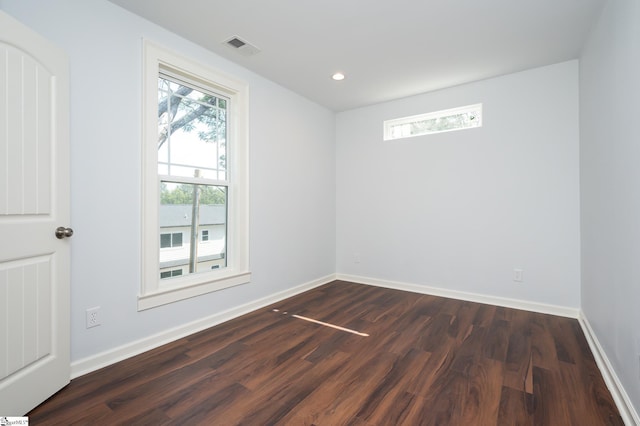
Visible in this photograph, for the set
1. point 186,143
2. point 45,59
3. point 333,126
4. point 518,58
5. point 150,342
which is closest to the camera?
point 45,59

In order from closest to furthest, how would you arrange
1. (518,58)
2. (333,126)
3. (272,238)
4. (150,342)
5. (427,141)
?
(150,342)
(518,58)
(272,238)
(427,141)
(333,126)

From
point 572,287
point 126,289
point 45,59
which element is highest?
point 45,59

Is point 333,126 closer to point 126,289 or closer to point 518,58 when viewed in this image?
point 518,58

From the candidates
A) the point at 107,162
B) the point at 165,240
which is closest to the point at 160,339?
the point at 165,240

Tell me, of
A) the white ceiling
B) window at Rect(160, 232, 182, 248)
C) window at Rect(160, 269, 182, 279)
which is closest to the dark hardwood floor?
window at Rect(160, 269, 182, 279)

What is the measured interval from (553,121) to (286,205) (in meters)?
3.08

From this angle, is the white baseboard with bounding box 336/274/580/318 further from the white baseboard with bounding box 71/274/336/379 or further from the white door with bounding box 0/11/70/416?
the white door with bounding box 0/11/70/416

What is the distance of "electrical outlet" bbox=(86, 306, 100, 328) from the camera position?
204 cm

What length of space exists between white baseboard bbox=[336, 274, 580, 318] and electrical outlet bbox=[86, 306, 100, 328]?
128 inches

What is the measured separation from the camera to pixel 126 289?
224cm

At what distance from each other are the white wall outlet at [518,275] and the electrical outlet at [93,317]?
156 inches

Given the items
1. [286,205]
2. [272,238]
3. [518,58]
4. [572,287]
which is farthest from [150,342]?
[518,58]

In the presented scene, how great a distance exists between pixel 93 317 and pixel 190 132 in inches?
67.1

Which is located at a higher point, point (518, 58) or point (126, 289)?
point (518, 58)
